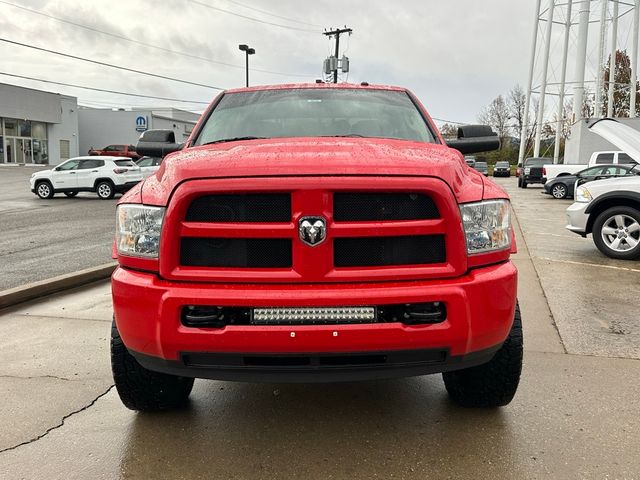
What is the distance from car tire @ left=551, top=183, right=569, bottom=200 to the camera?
23.3m

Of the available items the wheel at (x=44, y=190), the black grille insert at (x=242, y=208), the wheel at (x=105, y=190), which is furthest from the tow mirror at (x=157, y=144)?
the wheel at (x=44, y=190)

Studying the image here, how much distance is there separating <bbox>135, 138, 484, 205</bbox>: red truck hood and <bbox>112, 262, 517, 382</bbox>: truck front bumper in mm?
422

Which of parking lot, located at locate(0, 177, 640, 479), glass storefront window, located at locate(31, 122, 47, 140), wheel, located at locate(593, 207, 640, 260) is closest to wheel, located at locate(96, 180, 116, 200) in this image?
wheel, located at locate(593, 207, 640, 260)

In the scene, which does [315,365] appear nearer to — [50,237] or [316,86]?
[316,86]

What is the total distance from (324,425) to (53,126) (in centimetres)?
4943

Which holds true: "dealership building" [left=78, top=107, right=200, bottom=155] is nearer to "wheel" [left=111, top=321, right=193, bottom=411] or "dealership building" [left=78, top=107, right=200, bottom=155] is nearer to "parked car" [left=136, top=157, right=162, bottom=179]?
"parked car" [left=136, top=157, right=162, bottom=179]

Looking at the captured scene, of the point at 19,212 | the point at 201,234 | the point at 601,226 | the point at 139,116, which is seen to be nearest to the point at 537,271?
the point at 601,226

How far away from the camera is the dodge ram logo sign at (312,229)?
7.77 feet

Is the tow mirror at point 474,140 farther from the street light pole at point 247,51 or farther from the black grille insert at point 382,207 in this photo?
the street light pole at point 247,51

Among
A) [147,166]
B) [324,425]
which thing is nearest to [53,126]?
[147,166]

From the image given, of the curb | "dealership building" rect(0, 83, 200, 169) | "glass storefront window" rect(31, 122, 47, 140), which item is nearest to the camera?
the curb

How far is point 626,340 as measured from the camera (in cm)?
446

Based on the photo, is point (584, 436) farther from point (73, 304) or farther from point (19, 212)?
point (19, 212)

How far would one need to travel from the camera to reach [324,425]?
3.01 metres
